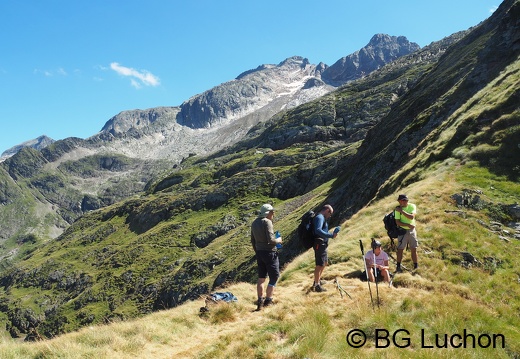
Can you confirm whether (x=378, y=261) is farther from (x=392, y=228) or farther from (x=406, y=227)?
(x=406, y=227)

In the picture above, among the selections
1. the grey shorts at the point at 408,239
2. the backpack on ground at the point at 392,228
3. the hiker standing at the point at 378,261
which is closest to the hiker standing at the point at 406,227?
the grey shorts at the point at 408,239

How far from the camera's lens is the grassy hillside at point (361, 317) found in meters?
9.90

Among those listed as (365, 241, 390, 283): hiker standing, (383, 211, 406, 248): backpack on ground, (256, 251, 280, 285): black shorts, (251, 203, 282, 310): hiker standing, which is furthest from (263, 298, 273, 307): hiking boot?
(383, 211, 406, 248): backpack on ground

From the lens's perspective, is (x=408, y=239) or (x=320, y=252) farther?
(x=408, y=239)

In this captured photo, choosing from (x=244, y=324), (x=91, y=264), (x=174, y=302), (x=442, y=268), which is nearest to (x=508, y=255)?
(x=442, y=268)

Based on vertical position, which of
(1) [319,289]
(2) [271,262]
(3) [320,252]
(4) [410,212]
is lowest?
(1) [319,289]

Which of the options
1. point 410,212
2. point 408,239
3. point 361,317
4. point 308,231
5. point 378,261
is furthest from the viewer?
point 410,212

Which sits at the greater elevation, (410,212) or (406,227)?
(410,212)

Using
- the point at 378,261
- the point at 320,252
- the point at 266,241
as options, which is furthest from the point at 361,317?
the point at 378,261

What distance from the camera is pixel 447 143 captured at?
35812mm

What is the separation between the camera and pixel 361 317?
36.1 feet

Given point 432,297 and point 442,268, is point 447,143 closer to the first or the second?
point 442,268

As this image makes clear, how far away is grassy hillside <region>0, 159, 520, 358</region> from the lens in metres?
9.90

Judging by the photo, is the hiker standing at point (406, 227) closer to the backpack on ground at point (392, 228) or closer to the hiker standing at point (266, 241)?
the backpack on ground at point (392, 228)
